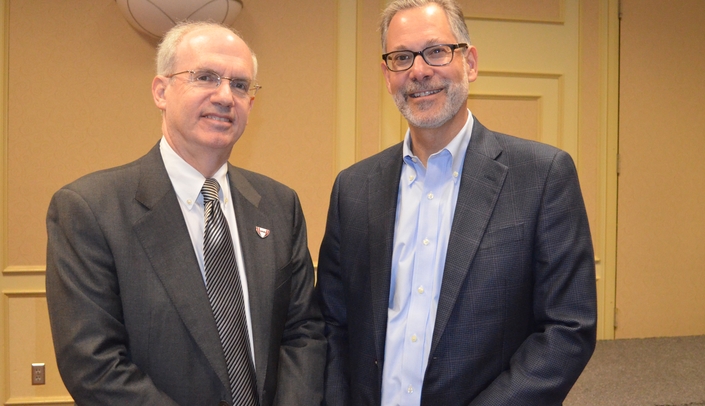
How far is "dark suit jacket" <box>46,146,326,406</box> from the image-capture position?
1410 mm

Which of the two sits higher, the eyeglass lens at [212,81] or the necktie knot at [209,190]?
the eyeglass lens at [212,81]

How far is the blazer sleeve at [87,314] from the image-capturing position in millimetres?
1396

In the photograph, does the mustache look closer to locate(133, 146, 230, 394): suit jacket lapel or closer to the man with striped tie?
the man with striped tie

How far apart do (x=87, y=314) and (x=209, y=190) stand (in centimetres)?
41

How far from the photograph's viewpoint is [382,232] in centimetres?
169

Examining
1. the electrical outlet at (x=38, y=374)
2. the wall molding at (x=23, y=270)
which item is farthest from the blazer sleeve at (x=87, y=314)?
the electrical outlet at (x=38, y=374)

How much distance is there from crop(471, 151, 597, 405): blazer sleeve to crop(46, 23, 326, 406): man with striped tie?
1.71 feet

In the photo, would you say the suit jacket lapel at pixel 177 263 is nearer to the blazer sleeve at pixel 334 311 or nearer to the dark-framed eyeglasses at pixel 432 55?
the blazer sleeve at pixel 334 311

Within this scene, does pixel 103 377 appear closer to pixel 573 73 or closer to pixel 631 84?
pixel 573 73

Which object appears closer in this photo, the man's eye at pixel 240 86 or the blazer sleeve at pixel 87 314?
the blazer sleeve at pixel 87 314

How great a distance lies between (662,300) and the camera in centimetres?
420

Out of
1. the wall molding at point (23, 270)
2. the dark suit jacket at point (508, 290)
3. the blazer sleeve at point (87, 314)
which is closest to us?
the blazer sleeve at point (87, 314)

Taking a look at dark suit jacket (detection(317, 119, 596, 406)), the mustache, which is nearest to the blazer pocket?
dark suit jacket (detection(317, 119, 596, 406))

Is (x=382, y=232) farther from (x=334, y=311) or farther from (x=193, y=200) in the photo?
(x=193, y=200)
